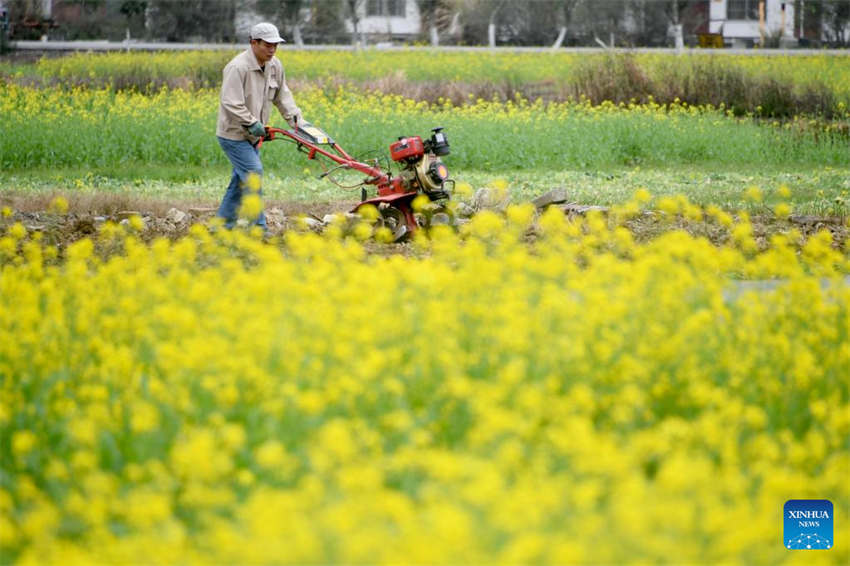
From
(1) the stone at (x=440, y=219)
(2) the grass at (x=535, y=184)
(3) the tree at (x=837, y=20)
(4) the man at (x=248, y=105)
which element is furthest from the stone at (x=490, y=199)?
(3) the tree at (x=837, y=20)

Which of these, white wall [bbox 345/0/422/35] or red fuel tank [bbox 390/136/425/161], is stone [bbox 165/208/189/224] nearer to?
red fuel tank [bbox 390/136/425/161]

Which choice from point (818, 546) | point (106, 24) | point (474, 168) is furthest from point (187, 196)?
point (106, 24)

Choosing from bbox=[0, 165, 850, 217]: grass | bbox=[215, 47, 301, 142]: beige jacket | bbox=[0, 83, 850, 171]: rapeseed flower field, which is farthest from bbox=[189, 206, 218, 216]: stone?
bbox=[0, 83, 850, 171]: rapeseed flower field

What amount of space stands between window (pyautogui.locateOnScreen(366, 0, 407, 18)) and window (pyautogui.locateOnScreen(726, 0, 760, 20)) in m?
12.1

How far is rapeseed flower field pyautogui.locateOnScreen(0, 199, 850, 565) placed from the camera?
11.5 feet

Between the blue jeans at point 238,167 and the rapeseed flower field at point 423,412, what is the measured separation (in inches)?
132

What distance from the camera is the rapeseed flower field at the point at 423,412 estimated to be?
3.51 meters

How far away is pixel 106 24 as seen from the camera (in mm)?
41875

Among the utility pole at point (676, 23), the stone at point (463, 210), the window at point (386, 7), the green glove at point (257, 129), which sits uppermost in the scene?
the window at point (386, 7)

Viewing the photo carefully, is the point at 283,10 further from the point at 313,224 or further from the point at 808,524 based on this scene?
the point at 808,524

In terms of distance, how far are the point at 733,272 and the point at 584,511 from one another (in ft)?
19.7

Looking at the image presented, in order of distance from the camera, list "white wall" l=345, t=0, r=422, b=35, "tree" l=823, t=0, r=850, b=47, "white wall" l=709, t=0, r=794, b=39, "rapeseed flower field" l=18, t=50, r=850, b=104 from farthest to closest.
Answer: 1. "white wall" l=345, t=0, r=422, b=35
2. "white wall" l=709, t=0, r=794, b=39
3. "tree" l=823, t=0, r=850, b=47
4. "rapeseed flower field" l=18, t=50, r=850, b=104

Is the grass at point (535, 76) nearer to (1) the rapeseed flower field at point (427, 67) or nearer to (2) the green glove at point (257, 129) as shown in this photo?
(1) the rapeseed flower field at point (427, 67)

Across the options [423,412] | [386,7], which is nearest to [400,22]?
[386,7]
